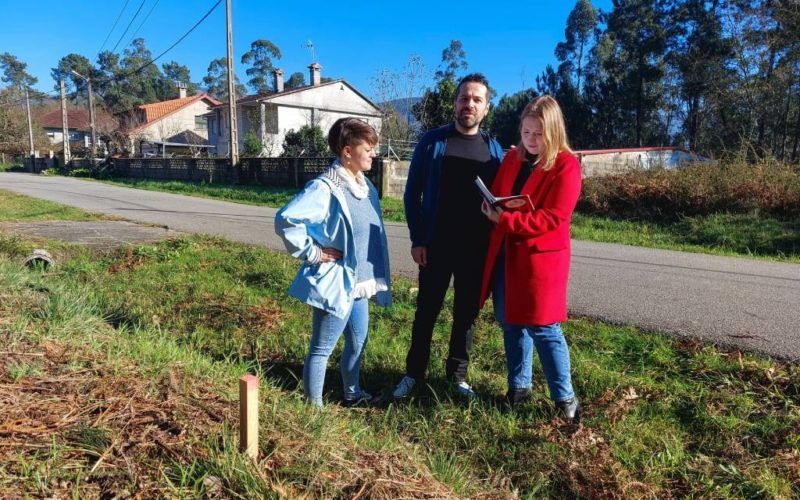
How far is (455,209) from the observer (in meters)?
3.09

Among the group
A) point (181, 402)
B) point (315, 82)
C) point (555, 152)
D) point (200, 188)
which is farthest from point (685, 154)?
point (315, 82)

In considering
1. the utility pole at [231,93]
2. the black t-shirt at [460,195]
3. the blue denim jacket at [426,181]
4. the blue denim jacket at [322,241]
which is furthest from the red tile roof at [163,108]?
the blue denim jacket at [322,241]

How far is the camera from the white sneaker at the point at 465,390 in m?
3.18

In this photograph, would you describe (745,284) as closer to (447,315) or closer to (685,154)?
(447,315)

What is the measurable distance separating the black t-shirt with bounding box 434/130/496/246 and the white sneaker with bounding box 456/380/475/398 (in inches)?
35.1

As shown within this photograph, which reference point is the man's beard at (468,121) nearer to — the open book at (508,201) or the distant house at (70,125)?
the open book at (508,201)

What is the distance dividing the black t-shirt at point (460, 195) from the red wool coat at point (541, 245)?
36 cm

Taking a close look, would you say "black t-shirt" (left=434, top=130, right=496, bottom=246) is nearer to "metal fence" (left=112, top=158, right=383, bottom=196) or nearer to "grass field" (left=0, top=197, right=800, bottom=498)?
"grass field" (left=0, top=197, right=800, bottom=498)

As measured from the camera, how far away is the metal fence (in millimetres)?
17562

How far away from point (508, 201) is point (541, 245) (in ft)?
0.95

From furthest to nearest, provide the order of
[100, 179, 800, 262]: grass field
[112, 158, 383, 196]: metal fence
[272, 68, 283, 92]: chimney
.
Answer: [272, 68, 283, 92]: chimney < [112, 158, 383, 196]: metal fence < [100, 179, 800, 262]: grass field

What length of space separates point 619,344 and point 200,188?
1851 cm

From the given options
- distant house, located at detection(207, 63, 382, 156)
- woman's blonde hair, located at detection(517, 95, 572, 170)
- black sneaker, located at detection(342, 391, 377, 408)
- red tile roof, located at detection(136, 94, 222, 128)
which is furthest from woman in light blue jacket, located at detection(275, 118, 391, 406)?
red tile roof, located at detection(136, 94, 222, 128)

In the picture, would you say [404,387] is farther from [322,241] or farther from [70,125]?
[70,125]
